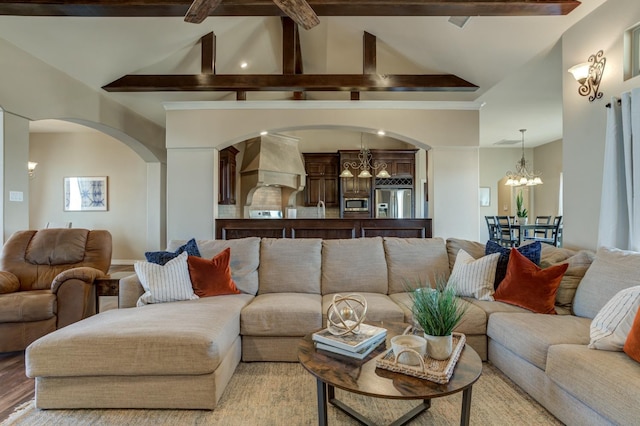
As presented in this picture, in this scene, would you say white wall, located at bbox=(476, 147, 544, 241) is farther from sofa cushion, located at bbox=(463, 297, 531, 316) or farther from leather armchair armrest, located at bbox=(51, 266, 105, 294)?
leather armchair armrest, located at bbox=(51, 266, 105, 294)

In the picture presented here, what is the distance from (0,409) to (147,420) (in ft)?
3.08

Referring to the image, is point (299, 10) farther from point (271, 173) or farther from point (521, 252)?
point (271, 173)

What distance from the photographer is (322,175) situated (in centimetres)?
859

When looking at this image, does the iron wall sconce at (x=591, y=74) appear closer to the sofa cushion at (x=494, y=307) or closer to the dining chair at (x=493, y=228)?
the sofa cushion at (x=494, y=307)

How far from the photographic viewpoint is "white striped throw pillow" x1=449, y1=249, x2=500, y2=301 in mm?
2727

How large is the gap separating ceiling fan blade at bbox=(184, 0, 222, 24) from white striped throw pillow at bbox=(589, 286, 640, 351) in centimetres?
313

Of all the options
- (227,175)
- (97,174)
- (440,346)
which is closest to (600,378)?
(440,346)

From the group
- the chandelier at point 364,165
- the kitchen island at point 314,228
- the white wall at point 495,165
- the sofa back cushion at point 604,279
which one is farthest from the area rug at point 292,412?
the white wall at point 495,165

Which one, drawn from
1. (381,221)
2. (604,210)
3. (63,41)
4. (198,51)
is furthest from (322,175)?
(604,210)

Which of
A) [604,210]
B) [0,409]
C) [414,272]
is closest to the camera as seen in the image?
[0,409]

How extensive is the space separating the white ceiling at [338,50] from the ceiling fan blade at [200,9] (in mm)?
1771

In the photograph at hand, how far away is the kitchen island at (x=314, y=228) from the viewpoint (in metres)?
5.06

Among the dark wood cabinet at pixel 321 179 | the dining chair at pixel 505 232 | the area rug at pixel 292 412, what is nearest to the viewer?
the area rug at pixel 292 412

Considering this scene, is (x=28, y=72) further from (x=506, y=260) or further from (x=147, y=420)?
(x=506, y=260)
